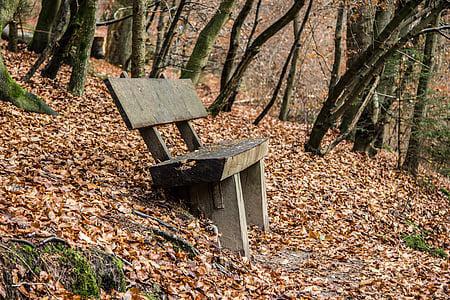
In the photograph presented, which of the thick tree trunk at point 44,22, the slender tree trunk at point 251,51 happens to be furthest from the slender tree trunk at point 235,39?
the thick tree trunk at point 44,22

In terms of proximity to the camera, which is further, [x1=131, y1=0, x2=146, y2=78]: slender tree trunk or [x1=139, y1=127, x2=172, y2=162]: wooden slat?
[x1=131, y1=0, x2=146, y2=78]: slender tree trunk

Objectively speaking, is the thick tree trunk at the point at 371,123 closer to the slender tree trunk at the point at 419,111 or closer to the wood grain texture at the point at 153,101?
the slender tree trunk at the point at 419,111

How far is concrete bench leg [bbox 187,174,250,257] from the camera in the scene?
19.8 feet

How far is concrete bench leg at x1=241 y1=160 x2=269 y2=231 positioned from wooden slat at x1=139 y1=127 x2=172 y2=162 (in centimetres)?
147

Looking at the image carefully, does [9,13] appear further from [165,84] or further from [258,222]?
[258,222]

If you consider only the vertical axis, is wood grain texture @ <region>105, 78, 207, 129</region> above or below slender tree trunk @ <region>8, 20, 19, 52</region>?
below

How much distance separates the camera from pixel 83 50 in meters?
11.2

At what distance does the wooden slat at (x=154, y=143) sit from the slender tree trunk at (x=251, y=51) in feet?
21.4

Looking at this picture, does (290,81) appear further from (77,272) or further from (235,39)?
(77,272)

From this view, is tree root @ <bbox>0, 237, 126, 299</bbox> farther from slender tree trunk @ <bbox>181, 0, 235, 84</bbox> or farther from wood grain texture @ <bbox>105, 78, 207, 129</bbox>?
slender tree trunk @ <bbox>181, 0, 235, 84</bbox>

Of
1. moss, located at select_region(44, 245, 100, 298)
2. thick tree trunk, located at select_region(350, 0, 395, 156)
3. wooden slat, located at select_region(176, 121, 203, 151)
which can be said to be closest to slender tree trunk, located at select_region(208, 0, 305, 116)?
thick tree trunk, located at select_region(350, 0, 395, 156)

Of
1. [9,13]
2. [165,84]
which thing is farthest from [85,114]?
[165,84]

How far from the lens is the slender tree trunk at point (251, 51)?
40.2 ft

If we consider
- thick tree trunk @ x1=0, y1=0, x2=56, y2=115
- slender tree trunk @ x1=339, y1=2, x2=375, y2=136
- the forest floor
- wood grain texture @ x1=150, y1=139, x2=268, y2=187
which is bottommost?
the forest floor
